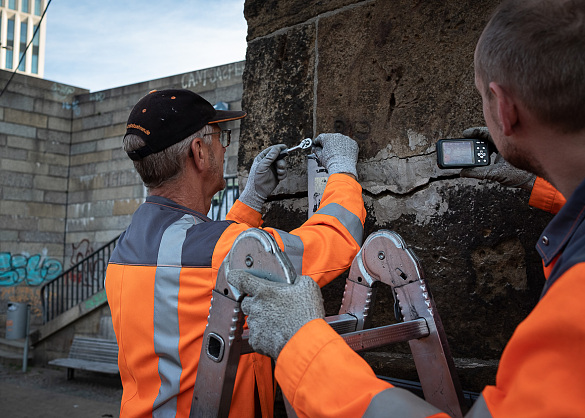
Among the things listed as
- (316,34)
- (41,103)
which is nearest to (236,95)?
(41,103)

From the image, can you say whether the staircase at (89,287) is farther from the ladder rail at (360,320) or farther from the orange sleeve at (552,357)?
the orange sleeve at (552,357)

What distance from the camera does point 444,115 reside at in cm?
196

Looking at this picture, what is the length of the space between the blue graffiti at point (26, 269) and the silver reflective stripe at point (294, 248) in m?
10.1

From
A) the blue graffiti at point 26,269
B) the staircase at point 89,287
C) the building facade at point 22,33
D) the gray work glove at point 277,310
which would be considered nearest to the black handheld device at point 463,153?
the gray work glove at point 277,310

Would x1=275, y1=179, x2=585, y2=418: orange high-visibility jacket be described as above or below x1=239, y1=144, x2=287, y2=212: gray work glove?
below

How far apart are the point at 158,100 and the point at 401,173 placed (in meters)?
0.96

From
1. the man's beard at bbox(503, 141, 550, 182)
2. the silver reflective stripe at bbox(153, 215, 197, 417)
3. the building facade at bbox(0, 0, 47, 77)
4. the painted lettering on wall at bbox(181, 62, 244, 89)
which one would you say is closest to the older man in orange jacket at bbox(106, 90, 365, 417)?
Result: the silver reflective stripe at bbox(153, 215, 197, 417)

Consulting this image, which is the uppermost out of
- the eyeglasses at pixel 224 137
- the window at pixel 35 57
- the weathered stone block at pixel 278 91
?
the window at pixel 35 57

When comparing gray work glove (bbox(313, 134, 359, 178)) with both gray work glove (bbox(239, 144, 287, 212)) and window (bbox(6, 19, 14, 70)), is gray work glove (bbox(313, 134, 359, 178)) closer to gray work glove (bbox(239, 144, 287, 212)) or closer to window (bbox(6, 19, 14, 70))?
gray work glove (bbox(239, 144, 287, 212))

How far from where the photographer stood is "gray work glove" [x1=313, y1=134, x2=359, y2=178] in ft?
6.17

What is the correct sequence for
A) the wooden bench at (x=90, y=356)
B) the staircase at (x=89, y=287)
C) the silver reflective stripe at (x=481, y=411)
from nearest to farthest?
the silver reflective stripe at (x=481, y=411) → the wooden bench at (x=90, y=356) → the staircase at (x=89, y=287)

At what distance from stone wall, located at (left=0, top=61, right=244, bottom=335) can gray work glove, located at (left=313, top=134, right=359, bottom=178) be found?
8.20m

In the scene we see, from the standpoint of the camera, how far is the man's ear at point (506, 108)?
3.12ft

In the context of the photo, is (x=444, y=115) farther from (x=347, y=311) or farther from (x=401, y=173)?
(x=347, y=311)
